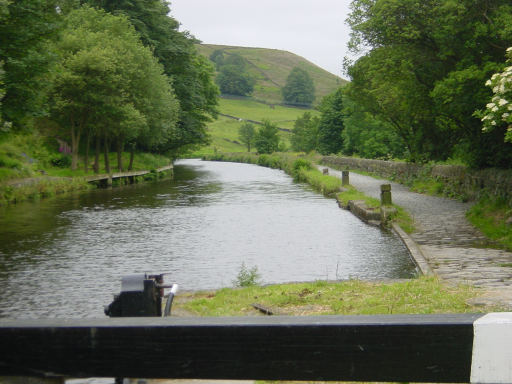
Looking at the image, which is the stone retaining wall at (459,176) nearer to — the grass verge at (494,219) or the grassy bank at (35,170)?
the grass verge at (494,219)

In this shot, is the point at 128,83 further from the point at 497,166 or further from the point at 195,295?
the point at 195,295

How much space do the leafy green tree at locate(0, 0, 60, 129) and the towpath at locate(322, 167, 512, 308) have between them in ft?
46.7

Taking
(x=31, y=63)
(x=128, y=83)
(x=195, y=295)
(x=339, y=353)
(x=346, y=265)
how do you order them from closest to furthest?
(x=339, y=353) < (x=195, y=295) < (x=346, y=265) < (x=31, y=63) < (x=128, y=83)

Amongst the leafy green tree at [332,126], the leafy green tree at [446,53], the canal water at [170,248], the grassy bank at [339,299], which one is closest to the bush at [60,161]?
the canal water at [170,248]

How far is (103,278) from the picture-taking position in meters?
10.5

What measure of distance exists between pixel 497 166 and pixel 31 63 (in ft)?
53.6

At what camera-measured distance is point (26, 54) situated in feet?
67.2

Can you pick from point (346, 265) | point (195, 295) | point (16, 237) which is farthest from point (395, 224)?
point (16, 237)

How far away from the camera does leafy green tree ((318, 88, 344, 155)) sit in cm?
6398

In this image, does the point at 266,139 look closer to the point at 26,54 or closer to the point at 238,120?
the point at 238,120

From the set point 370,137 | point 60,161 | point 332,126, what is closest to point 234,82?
point 332,126

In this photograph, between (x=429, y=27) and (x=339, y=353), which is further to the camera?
(x=429, y=27)

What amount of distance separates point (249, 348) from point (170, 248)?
12.0m

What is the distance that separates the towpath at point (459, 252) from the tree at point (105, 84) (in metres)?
20.3
